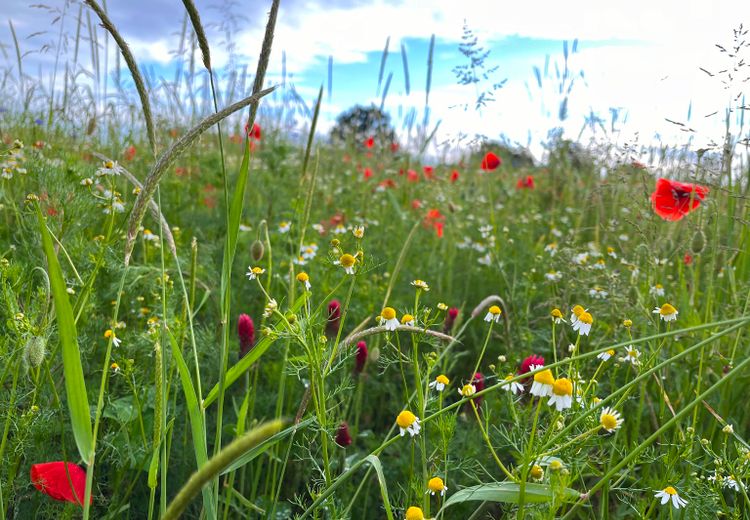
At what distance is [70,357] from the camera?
865mm

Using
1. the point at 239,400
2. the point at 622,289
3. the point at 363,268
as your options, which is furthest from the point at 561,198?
the point at 363,268

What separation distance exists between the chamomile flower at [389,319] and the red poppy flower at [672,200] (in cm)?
140

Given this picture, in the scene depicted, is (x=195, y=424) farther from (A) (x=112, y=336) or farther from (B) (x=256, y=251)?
(B) (x=256, y=251)

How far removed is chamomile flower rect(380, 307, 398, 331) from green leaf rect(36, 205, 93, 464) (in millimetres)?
520

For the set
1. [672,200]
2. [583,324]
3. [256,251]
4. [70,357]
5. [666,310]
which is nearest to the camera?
[70,357]

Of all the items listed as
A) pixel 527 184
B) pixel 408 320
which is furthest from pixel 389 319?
pixel 527 184

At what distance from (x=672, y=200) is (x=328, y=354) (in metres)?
1.62

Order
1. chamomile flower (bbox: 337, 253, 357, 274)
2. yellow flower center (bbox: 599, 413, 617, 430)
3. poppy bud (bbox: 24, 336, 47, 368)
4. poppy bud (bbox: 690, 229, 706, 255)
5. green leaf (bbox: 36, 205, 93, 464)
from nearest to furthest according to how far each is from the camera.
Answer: green leaf (bbox: 36, 205, 93, 464) < yellow flower center (bbox: 599, 413, 617, 430) < poppy bud (bbox: 24, 336, 47, 368) < chamomile flower (bbox: 337, 253, 357, 274) < poppy bud (bbox: 690, 229, 706, 255)

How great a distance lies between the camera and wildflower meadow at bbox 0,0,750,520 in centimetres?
100

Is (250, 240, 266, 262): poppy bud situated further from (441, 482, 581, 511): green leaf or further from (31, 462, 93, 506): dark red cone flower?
(441, 482, 581, 511): green leaf

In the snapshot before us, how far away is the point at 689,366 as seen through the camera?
1.80 meters

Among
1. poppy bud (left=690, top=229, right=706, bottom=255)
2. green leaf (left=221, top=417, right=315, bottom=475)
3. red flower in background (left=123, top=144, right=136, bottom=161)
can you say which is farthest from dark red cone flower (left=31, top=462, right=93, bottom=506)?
red flower in background (left=123, top=144, right=136, bottom=161)

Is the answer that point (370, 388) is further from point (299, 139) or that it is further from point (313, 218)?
point (299, 139)

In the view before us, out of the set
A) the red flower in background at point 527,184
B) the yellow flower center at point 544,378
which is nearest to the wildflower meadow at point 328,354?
the yellow flower center at point 544,378
